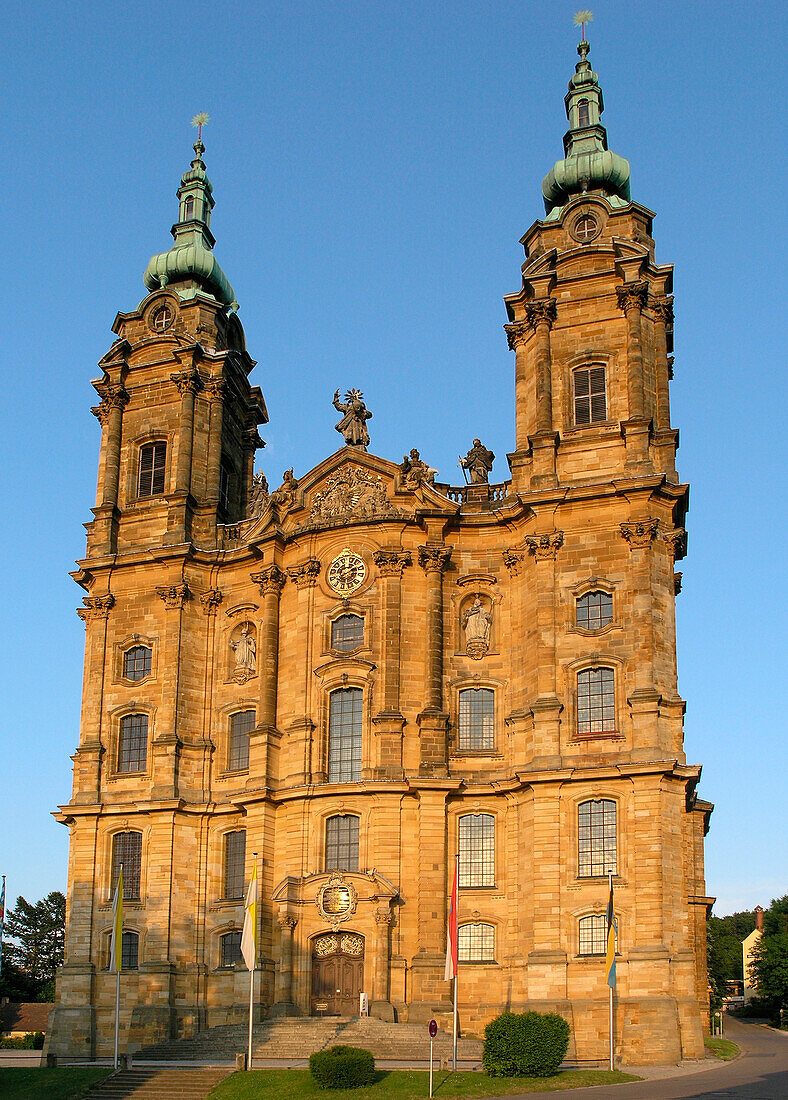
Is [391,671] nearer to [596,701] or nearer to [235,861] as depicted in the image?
[596,701]

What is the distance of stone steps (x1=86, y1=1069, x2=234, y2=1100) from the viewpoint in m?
36.5

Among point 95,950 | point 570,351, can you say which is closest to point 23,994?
point 95,950

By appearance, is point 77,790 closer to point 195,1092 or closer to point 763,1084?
point 195,1092

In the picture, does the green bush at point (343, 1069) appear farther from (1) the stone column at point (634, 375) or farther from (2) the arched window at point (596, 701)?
(1) the stone column at point (634, 375)

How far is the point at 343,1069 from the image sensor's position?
3356cm

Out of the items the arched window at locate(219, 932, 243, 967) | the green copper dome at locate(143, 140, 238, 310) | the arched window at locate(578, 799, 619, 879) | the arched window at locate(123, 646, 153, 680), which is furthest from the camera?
the green copper dome at locate(143, 140, 238, 310)

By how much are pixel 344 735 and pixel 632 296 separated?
19343 mm

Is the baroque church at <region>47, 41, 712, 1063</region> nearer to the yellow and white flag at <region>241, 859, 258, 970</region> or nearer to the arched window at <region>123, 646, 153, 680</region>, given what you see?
the arched window at <region>123, 646, 153, 680</region>

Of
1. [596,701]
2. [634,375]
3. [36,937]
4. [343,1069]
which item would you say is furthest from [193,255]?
[36,937]

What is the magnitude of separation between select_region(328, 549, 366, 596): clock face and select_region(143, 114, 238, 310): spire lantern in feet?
51.1

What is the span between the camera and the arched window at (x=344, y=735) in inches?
1845

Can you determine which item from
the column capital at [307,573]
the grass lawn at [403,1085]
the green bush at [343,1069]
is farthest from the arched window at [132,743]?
the green bush at [343,1069]

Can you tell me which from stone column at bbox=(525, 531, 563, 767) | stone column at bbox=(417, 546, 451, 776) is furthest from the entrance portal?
stone column at bbox=(525, 531, 563, 767)

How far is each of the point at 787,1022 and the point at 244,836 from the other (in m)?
43.1
